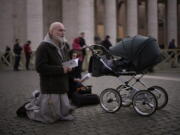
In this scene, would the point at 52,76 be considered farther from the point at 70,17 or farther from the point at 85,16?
the point at 70,17

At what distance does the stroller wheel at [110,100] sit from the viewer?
25.4 feet

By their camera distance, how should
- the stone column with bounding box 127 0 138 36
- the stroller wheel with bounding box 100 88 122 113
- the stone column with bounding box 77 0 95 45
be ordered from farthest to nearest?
1. the stone column with bounding box 127 0 138 36
2. the stone column with bounding box 77 0 95 45
3. the stroller wheel with bounding box 100 88 122 113

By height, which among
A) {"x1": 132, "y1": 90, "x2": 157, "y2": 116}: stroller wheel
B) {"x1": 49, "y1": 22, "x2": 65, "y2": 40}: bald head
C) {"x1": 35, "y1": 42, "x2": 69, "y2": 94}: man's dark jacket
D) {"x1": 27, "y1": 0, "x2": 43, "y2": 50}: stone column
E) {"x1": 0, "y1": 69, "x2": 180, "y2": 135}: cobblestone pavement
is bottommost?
{"x1": 0, "y1": 69, "x2": 180, "y2": 135}: cobblestone pavement

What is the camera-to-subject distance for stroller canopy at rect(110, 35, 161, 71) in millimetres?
7598

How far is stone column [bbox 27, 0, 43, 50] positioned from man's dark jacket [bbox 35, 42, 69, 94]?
692 inches

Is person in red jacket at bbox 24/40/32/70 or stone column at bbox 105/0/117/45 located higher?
stone column at bbox 105/0/117/45

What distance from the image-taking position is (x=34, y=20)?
24.2 metres

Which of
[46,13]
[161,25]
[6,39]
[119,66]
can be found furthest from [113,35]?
[119,66]

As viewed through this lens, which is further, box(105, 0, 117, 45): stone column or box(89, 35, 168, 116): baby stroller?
box(105, 0, 117, 45): stone column

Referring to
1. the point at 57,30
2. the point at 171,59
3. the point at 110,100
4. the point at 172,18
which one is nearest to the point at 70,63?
the point at 57,30

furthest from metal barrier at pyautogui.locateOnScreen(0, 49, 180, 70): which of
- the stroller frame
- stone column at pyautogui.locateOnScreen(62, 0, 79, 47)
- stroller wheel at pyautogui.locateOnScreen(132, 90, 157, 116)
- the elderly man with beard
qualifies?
the elderly man with beard

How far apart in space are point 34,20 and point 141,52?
57.1 ft

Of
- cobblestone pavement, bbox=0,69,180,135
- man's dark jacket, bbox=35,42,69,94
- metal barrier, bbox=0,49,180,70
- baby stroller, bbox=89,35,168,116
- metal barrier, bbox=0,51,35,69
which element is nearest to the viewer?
cobblestone pavement, bbox=0,69,180,135

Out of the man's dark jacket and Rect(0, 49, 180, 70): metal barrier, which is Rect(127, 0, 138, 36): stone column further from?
the man's dark jacket
